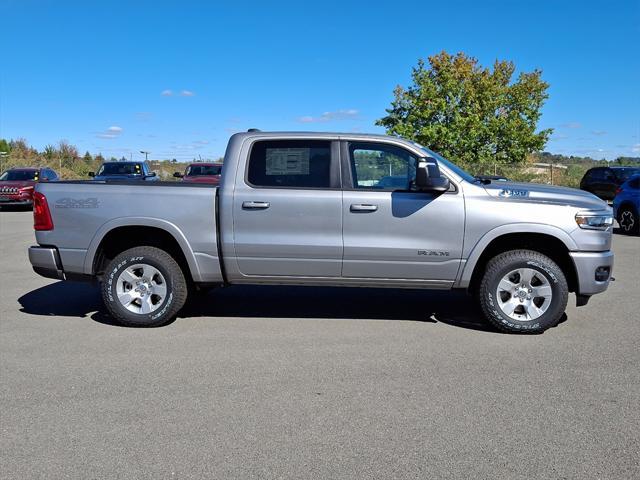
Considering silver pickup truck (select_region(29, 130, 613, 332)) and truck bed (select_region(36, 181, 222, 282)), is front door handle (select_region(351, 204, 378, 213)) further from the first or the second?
truck bed (select_region(36, 181, 222, 282))

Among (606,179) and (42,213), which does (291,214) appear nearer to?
(42,213)

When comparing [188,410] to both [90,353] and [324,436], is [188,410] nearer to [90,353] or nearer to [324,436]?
[324,436]

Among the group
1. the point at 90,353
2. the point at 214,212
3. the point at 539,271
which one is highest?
the point at 214,212

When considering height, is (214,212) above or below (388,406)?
above

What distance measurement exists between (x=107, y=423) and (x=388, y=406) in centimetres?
187

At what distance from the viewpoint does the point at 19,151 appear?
48531mm

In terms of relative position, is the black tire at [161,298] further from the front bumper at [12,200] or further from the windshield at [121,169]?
the front bumper at [12,200]

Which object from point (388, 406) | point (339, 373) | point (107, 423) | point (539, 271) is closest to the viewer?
point (107, 423)

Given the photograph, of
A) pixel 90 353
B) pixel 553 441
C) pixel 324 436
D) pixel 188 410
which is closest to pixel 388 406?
pixel 324 436

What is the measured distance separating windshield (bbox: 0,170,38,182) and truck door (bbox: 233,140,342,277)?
793 inches

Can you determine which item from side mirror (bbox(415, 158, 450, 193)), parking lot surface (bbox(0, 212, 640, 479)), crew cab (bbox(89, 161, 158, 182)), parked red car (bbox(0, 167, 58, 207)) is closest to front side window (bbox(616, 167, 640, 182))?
crew cab (bbox(89, 161, 158, 182))

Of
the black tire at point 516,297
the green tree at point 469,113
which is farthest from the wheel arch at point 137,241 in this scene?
the green tree at point 469,113

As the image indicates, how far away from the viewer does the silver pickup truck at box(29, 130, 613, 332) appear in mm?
5867

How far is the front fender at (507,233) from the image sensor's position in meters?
5.80
